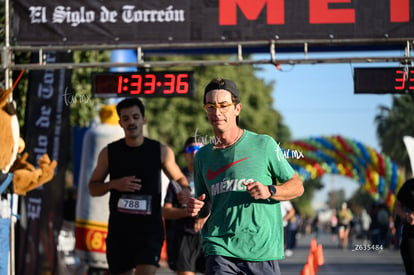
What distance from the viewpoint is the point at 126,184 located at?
318 inches

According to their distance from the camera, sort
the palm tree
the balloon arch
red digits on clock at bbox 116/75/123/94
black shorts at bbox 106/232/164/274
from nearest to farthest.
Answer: black shorts at bbox 106/232/164/274
red digits on clock at bbox 116/75/123/94
the balloon arch
the palm tree

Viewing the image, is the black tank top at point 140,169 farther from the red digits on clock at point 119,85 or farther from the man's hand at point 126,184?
the red digits on clock at point 119,85

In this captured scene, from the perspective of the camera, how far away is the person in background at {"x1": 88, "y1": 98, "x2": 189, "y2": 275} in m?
7.99

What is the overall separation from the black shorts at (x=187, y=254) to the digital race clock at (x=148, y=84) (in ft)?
6.51

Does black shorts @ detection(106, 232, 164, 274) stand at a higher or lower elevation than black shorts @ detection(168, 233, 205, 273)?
higher

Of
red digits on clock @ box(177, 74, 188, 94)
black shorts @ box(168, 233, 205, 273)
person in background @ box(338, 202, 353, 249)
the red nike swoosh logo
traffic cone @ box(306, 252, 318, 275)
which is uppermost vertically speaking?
red digits on clock @ box(177, 74, 188, 94)

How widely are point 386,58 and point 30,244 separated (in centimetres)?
606

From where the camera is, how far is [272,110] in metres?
55.3

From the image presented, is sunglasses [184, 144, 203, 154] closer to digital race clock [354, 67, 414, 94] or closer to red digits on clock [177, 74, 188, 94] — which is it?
red digits on clock [177, 74, 188, 94]

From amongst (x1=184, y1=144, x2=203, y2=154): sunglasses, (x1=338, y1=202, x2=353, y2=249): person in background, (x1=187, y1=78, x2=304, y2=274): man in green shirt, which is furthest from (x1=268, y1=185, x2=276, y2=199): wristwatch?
(x1=338, y1=202, x2=353, y2=249): person in background

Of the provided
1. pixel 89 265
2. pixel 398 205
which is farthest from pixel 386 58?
pixel 89 265

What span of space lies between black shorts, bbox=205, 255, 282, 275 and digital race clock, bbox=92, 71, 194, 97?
5.38 meters

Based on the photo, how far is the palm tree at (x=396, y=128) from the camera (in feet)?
131

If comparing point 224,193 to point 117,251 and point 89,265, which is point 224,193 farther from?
point 89,265
